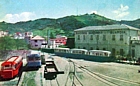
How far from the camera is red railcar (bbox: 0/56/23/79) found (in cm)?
272

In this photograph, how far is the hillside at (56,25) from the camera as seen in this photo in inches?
116

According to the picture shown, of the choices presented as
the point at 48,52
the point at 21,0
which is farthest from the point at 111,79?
the point at 21,0

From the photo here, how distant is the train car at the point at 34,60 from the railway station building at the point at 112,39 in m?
0.56

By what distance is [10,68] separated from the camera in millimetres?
2748

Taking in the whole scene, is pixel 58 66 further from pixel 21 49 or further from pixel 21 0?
pixel 21 0

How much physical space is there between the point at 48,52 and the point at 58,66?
245mm

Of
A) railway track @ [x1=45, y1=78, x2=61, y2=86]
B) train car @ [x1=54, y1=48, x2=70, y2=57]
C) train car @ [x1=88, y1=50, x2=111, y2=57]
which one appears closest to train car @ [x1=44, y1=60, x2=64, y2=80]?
railway track @ [x1=45, y1=78, x2=61, y2=86]

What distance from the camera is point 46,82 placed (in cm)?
287

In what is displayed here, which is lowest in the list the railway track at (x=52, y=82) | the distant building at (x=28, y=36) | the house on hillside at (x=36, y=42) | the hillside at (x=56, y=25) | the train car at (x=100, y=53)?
the railway track at (x=52, y=82)

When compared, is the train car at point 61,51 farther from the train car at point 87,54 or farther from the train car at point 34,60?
the train car at point 34,60

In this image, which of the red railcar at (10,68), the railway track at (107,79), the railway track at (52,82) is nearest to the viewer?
the red railcar at (10,68)

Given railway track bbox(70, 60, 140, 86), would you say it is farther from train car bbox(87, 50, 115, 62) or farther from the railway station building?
the railway station building

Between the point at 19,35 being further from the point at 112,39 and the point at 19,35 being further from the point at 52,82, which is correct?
the point at 112,39

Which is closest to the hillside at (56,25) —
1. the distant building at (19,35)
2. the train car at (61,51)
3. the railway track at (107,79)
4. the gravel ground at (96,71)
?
the distant building at (19,35)
